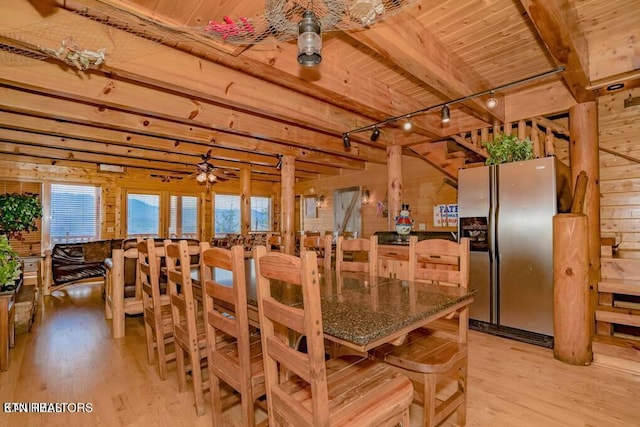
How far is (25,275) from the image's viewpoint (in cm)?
480

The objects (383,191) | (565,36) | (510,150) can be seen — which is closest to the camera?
(565,36)

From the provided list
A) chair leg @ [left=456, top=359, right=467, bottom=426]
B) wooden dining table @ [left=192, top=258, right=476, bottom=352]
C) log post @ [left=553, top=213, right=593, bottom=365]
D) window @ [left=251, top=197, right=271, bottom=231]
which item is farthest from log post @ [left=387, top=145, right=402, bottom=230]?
window @ [left=251, top=197, right=271, bottom=231]

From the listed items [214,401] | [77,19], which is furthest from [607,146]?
[77,19]

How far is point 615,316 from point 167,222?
8455 mm

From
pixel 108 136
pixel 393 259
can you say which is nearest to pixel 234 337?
pixel 393 259

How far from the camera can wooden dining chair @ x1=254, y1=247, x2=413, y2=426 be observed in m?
1.02

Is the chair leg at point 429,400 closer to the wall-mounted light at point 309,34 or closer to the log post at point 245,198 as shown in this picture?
the wall-mounted light at point 309,34

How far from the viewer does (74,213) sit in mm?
6773

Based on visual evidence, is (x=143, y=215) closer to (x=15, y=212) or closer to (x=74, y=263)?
(x=74, y=263)

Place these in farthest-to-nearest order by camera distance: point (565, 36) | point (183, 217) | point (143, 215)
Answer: point (183, 217) < point (143, 215) < point (565, 36)

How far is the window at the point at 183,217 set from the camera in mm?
8086

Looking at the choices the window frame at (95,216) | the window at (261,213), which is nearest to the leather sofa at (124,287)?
the window frame at (95,216)

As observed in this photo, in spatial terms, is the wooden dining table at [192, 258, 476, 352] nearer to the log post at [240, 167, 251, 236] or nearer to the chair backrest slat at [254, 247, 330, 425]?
the chair backrest slat at [254, 247, 330, 425]

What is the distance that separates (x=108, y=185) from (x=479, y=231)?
7.73m
